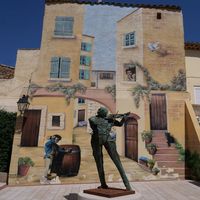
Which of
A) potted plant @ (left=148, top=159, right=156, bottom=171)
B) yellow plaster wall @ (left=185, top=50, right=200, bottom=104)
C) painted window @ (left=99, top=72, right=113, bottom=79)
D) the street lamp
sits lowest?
potted plant @ (left=148, top=159, right=156, bottom=171)

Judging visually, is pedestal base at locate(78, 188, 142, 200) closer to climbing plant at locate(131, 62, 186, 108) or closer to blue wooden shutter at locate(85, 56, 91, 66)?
climbing plant at locate(131, 62, 186, 108)

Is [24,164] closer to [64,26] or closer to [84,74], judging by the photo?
[84,74]

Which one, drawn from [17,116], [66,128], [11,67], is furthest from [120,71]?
[11,67]

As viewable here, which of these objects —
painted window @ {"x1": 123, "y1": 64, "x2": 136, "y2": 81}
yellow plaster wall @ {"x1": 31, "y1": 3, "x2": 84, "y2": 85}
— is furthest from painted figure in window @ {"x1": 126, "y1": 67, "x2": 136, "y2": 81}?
yellow plaster wall @ {"x1": 31, "y1": 3, "x2": 84, "y2": 85}

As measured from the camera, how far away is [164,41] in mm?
15008

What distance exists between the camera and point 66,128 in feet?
43.0

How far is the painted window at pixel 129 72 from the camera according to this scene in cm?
1432

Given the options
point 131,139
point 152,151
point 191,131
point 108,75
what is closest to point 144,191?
point 152,151

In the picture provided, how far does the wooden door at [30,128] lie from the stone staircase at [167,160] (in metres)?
6.72

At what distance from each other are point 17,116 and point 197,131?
10.0m

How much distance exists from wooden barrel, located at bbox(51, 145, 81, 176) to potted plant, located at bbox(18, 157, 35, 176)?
1248 mm

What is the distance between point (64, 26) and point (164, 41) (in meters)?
6.53

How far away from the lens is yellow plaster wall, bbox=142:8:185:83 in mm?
14508

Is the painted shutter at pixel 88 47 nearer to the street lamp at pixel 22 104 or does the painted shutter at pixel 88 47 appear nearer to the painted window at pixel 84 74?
the painted window at pixel 84 74
